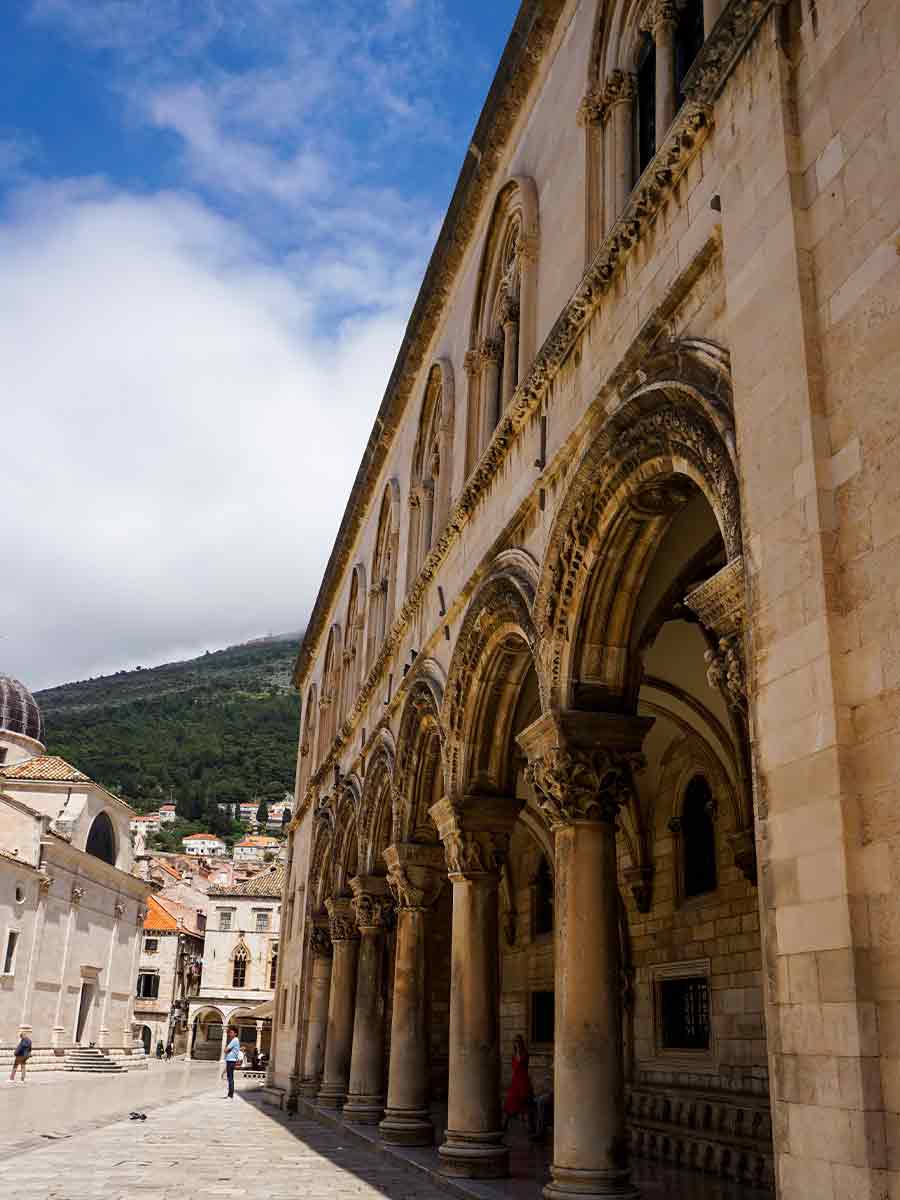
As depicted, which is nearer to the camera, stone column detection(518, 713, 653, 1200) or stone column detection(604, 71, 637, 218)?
stone column detection(518, 713, 653, 1200)

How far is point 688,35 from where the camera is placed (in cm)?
927

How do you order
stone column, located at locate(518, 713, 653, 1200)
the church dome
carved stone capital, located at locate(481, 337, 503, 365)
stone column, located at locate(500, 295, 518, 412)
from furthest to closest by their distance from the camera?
the church dome, carved stone capital, located at locate(481, 337, 503, 365), stone column, located at locate(500, 295, 518, 412), stone column, located at locate(518, 713, 653, 1200)

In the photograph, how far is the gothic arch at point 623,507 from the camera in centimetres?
718

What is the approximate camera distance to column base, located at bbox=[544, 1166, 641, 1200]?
8.09 m

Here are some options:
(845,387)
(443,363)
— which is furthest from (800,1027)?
(443,363)

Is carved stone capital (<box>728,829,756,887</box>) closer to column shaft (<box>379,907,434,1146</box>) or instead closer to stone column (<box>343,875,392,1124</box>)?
column shaft (<box>379,907,434,1146</box>)

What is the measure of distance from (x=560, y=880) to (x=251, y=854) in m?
135

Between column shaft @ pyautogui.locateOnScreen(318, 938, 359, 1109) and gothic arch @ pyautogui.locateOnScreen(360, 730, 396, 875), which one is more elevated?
gothic arch @ pyautogui.locateOnScreen(360, 730, 396, 875)

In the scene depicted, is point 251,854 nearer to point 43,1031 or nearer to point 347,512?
point 43,1031

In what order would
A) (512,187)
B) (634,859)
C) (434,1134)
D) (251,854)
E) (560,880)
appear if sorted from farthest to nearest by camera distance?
1. (251,854)
2. (634,859)
3. (434,1134)
4. (512,187)
5. (560,880)

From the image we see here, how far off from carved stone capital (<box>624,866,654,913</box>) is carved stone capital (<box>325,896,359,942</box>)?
6.56 metres

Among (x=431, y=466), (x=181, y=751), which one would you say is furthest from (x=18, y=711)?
(x=181, y=751)

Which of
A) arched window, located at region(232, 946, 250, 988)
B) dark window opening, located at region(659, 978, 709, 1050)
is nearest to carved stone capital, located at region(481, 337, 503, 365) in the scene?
dark window opening, located at region(659, 978, 709, 1050)

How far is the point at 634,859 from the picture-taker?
16234mm
